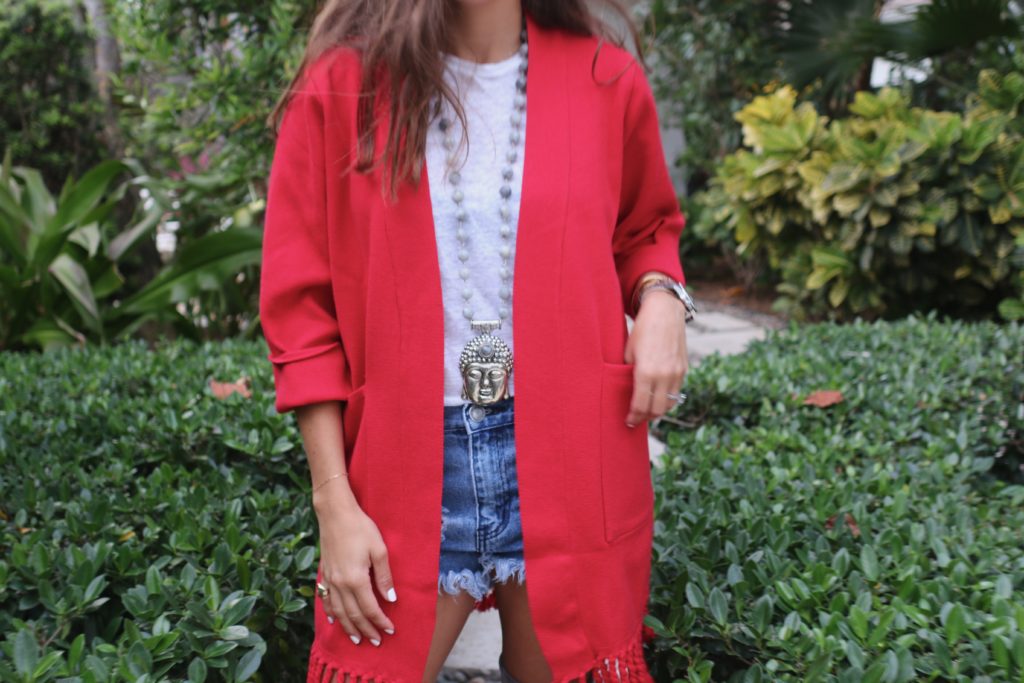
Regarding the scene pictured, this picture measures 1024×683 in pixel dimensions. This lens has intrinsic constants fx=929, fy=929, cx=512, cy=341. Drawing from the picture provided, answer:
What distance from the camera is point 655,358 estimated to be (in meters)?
1.37

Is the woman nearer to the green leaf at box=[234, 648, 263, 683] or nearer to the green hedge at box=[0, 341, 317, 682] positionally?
the green leaf at box=[234, 648, 263, 683]

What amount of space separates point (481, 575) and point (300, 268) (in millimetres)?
524

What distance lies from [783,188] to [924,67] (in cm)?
138

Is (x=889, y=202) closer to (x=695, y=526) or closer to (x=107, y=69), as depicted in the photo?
(x=695, y=526)

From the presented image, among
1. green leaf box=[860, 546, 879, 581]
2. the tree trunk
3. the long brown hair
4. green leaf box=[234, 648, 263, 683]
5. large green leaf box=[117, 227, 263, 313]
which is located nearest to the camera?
the long brown hair

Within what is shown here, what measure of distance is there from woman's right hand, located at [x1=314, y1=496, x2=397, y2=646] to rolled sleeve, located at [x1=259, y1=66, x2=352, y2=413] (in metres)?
0.17

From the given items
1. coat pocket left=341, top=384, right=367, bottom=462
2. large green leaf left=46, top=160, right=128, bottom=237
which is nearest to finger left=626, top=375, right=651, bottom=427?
coat pocket left=341, top=384, right=367, bottom=462

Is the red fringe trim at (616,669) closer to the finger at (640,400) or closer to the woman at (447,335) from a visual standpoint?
the woman at (447,335)

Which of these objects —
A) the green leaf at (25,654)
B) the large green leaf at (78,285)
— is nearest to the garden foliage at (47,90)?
the large green leaf at (78,285)

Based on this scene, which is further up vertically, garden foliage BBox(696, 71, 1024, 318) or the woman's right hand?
the woman's right hand

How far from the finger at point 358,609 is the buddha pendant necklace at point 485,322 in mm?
298

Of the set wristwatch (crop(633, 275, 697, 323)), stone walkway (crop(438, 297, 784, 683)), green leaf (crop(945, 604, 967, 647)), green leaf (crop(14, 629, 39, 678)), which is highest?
wristwatch (crop(633, 275, 697, 323))

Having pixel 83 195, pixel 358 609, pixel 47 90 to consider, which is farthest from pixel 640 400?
pixel 47 90

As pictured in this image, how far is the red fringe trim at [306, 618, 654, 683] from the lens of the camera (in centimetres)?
133
